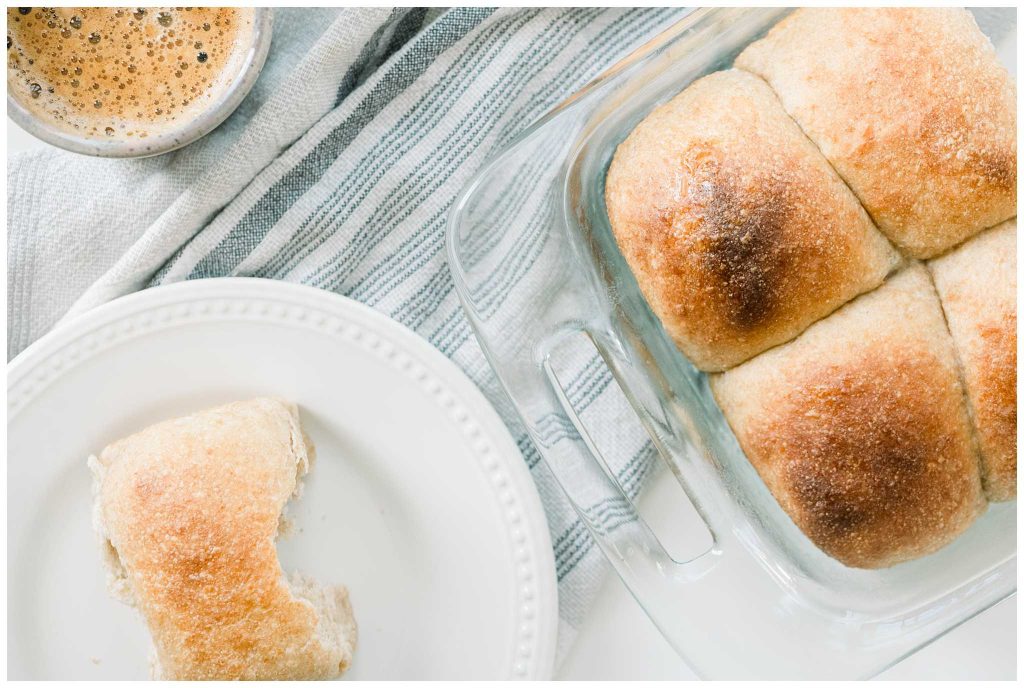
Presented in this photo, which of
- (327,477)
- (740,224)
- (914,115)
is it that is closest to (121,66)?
(327,477)

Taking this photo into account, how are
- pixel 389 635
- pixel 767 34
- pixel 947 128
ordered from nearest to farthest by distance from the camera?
pixel 947 128
pixel 767 34
pixel 389 635

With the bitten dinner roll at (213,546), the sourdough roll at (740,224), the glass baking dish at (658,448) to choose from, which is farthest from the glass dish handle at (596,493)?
the bitten dinner roll at (213,546)

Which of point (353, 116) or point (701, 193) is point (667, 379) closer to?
point (701, 193)

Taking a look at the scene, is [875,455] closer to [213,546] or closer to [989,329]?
[989,329]

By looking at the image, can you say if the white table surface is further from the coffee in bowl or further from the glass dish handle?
the coffee in bowl

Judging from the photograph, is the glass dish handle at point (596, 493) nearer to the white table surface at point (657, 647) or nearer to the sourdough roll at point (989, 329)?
the white table surface at point (657, 647)

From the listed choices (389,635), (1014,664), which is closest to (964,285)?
(1014,664)

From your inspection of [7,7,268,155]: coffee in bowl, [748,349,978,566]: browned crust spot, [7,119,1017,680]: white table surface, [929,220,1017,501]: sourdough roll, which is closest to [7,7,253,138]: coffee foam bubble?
Answer: [7,7,268,155]: coffee in bowl
